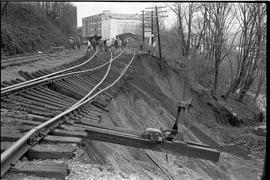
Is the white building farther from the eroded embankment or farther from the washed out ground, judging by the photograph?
the eroded embankment

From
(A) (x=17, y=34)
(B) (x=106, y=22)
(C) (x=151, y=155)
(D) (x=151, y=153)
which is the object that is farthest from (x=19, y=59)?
(D) (x=151, y=153)

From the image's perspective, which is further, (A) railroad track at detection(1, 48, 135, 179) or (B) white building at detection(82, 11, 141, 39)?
(B) white building at detection(82, 11, 141, 39)

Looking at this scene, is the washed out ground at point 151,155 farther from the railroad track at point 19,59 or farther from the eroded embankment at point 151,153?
the railroad track at point 19,59

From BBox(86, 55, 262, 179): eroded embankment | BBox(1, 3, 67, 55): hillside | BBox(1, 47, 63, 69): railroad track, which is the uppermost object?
BBox(1, 3, 67, 55): hillside

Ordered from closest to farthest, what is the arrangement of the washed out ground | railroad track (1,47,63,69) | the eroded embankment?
railroad track (1,47,63,69), the washed out ground, the eroded embankment

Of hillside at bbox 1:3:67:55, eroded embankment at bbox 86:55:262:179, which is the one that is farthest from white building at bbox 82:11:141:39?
eroded embankment at bbox 86:55:262:179

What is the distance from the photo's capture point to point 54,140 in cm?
358

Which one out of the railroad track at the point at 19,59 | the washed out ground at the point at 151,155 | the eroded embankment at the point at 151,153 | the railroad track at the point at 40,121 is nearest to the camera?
the railroad track at the point at 19,59

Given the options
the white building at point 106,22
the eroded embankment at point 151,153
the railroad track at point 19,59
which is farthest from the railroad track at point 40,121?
the eroded embankment at point 151,153

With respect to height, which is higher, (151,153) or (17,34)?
(17,34)

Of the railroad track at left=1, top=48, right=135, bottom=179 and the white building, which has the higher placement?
the white building

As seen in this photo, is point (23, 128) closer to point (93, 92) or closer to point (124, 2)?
point (124, 2)

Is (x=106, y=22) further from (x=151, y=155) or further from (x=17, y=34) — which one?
(x=151, y=155)

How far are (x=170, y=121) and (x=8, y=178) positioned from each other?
521cm
